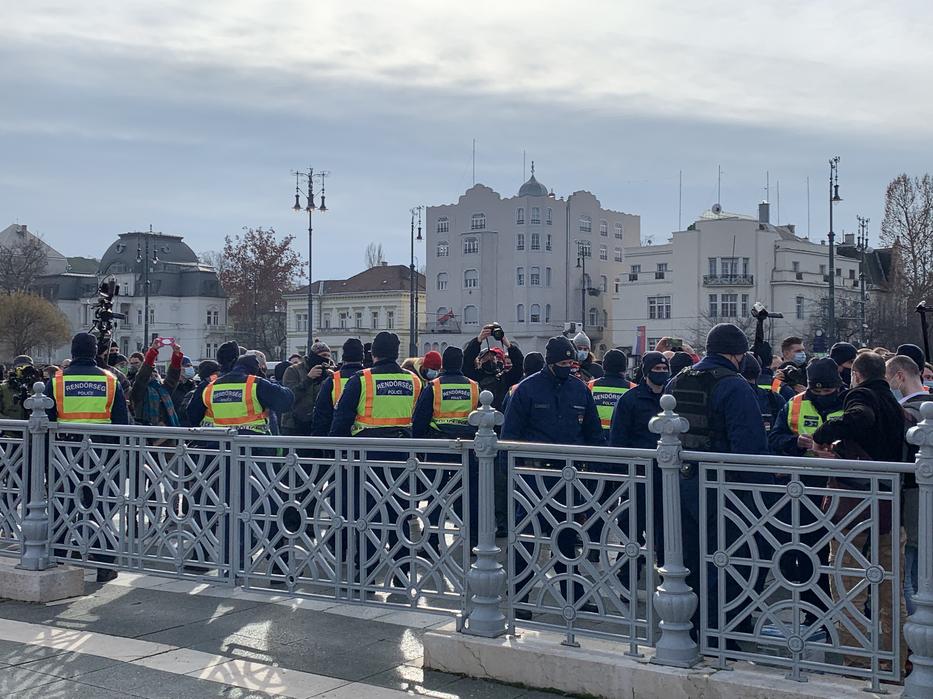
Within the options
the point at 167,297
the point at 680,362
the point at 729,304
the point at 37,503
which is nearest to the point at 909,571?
the point at 680,362

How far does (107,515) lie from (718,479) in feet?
15.9

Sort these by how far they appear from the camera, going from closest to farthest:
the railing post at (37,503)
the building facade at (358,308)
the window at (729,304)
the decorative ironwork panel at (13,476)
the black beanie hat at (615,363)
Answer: the railing post at (37,503)
the decorative ironwork panel at (13,476)
the black beanie hat at (615,363)
the window at (729,304)
the building facade at (358,308)

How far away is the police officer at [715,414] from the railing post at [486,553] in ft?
3.49

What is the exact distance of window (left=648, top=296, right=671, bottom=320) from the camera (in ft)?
274

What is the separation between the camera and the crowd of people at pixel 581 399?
5926mm

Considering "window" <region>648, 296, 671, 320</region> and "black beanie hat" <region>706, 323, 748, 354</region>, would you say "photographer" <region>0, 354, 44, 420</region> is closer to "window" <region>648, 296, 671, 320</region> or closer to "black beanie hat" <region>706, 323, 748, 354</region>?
"black beanie hat" <region>706, 323, 748, 354</region>

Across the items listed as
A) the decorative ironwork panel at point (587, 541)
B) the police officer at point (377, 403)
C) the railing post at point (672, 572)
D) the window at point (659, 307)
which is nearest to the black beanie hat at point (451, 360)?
the police officer at point (377, 403)

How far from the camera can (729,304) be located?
3187 inches

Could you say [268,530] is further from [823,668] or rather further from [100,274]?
[100,274]

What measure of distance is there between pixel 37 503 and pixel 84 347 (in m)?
1.47

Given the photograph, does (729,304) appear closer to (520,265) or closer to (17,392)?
(520,265)

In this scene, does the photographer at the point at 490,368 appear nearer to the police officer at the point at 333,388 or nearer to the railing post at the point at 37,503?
the police officer at the point at 333,388

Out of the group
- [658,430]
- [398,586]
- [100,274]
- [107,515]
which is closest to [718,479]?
[658,430]

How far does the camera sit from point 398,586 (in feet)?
22.1
